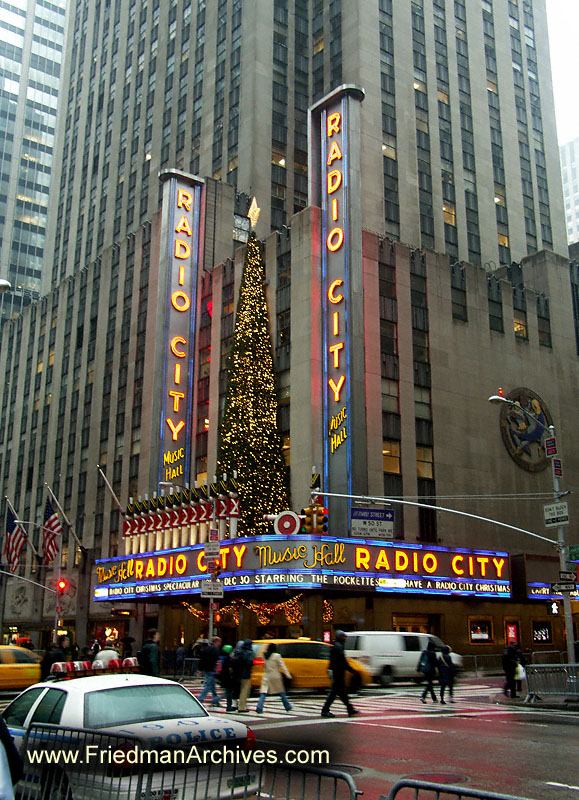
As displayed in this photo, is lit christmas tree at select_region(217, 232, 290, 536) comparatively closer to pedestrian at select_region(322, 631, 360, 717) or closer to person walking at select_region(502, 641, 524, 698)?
person walking at select_region(502, 641, 524, 698)

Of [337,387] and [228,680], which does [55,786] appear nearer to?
[228,680]

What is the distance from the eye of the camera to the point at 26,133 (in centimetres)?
14012

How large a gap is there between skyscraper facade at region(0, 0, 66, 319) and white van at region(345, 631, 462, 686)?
332 ft

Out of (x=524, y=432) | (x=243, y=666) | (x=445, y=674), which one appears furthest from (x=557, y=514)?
(x=524, y=432)

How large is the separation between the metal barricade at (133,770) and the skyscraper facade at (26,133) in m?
119

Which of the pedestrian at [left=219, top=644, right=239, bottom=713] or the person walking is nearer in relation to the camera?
the pedestrian at [left=219, top=644, right=239, bottom=713]

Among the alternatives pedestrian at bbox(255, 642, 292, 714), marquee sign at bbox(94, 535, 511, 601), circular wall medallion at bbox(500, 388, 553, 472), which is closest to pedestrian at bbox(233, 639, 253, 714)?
pedestrian at bbox(255, 642, 292, 714)

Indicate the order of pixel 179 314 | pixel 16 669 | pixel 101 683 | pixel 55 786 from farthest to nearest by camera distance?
pixel 179 314 → pixel 16 669 → pixel 101 683 → pixel 55 786

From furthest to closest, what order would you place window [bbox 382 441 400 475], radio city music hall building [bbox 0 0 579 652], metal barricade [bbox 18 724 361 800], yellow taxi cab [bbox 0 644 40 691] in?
1. window [bbox 382 441 400 475]
2. radio city music hall building [bbox 0 0 579 652]
3. yellow taxi cab [bbox 0 644 40 691]
4. metal barricade [bbox 18 724 361 800]

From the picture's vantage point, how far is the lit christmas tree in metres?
43.5

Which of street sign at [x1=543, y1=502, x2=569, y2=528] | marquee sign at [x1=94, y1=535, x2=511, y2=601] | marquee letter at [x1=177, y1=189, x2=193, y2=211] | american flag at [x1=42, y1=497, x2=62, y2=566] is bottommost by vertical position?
marquee sign at [x1=94, y1=535, x2=511, y2=601]

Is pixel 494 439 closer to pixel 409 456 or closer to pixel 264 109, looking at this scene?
pixel 409 456

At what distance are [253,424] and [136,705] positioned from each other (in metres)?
35.8

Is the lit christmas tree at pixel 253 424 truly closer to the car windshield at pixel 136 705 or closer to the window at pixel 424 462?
the window at pixel 424 462
